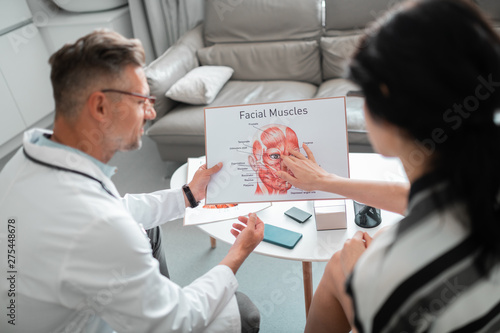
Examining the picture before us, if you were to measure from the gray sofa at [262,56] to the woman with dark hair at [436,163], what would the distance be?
1680 millimetres

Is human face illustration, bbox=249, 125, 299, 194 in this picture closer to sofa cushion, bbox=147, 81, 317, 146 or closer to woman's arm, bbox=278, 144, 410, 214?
woman's arm, bbox=278, 144, 410, 214

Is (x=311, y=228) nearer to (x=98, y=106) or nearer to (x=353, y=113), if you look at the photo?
(x=98, y=106)

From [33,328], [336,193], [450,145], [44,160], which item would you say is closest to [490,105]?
[450,145]

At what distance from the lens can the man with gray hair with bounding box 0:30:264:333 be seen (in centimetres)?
95

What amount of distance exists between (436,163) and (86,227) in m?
0.74

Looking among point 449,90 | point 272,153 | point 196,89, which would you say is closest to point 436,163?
point 449,90

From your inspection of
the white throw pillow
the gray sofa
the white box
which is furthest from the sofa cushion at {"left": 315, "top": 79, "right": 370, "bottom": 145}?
the white box

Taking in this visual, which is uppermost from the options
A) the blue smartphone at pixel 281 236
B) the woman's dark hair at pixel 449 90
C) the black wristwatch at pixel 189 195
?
the woman's dark hair at pixel 449 90

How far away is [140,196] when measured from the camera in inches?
59.1

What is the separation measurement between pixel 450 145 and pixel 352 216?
797 mm

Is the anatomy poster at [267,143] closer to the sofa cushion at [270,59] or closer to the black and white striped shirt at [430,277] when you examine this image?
the black and white striped shirt at [430,277]

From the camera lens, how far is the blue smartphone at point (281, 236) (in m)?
1.37

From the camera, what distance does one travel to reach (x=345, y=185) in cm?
136

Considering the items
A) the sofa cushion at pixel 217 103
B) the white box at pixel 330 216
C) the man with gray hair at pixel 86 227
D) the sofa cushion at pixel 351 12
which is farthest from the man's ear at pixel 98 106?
the sofa cushion at pixel 351 12
